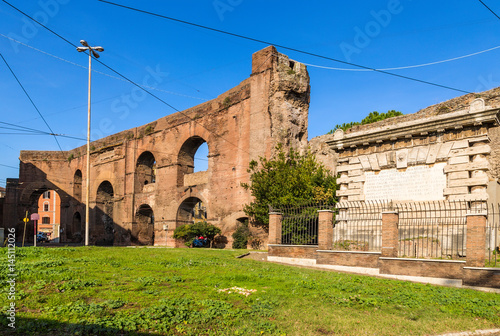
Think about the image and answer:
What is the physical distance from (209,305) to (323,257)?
21.7ft

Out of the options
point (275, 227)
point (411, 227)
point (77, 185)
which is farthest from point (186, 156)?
point (411, 227)

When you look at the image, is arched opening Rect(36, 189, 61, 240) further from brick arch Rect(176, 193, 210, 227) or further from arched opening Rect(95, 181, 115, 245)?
brick arch Rect(176, 193, 210, 227)

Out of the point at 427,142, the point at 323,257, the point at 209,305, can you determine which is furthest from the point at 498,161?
the point at 209,305

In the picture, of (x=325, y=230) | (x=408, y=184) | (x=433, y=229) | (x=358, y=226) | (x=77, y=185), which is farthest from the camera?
(x=77, y=185)

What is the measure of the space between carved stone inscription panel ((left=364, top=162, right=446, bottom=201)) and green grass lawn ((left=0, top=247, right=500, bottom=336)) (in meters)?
4.00

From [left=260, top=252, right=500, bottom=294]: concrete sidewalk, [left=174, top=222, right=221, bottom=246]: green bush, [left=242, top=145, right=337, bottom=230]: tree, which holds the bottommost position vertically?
[left=174, top=222, right=221, bottom=246]: green bush

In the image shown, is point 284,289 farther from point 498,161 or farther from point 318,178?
point 498,161

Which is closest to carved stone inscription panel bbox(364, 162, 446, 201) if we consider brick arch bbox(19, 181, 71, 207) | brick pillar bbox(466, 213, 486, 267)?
brick pillar bbox(466, 213, 486, 267)

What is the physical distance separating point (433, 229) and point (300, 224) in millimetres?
4017

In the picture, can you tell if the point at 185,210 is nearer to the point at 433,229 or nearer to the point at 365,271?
the point at 365,271

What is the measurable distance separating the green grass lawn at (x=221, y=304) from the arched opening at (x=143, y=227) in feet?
74.3

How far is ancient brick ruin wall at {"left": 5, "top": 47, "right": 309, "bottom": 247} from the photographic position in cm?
2212

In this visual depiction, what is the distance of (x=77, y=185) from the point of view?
39.8m

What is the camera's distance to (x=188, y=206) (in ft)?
89.9
